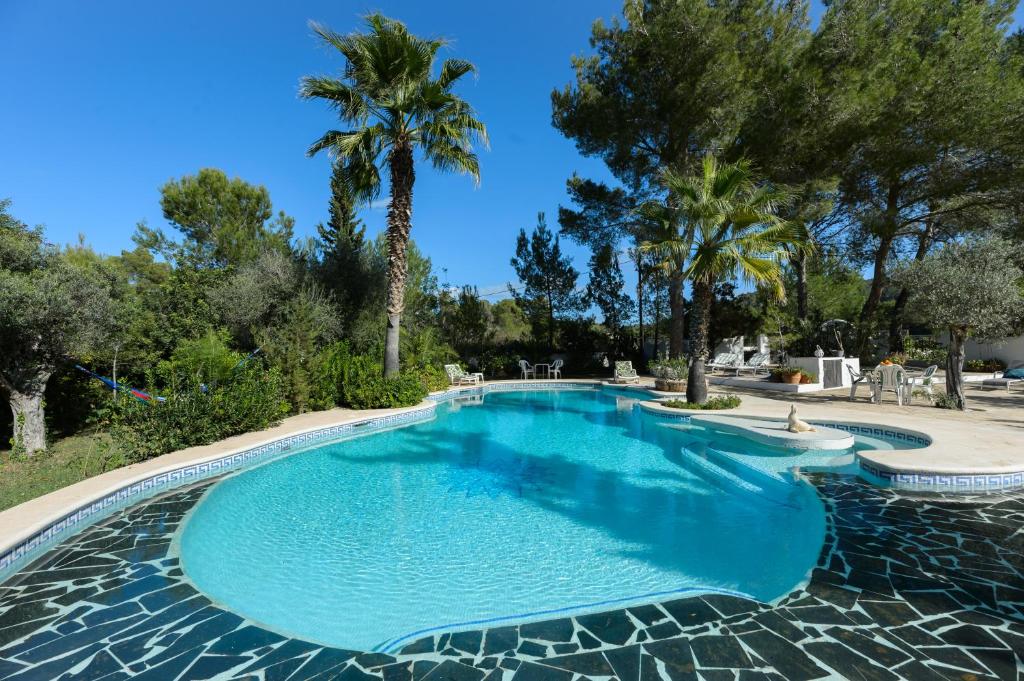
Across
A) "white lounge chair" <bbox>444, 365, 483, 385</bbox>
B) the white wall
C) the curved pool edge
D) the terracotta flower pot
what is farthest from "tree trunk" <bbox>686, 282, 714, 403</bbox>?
the white wall

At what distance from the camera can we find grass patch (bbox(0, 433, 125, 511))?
5242 millimetres

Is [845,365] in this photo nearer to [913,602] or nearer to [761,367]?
[761,367]

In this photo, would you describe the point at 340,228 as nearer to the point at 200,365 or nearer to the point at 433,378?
the point at 433,378

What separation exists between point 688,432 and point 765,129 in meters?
11.4

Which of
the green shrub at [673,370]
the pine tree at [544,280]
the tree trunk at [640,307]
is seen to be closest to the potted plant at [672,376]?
the green shrub at [673,370]

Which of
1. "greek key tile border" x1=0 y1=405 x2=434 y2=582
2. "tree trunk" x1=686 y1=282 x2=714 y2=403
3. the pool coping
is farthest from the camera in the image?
"tree trunk" x1=686 y1=282 x2=714 y2=403

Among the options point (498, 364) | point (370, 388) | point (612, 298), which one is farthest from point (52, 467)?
point (612, 298)

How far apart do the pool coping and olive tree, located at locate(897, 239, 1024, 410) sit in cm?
244

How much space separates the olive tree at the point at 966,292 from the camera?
8.91 metres

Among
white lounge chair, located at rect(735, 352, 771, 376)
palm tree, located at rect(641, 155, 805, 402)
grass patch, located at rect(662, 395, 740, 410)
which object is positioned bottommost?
grass patch, located at rect(662, 395, 740, 410)

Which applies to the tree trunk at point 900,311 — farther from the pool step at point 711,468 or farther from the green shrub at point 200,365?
the green shrub at point 200,365

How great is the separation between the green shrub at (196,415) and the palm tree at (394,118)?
12.2 ft

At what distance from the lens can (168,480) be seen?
19.7 feet

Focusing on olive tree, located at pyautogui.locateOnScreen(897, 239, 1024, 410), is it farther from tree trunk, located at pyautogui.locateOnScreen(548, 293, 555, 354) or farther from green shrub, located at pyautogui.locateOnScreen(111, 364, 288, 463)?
tree trunk, located at pyautogui.locateOnScreen(548, 293, 555, 354)
